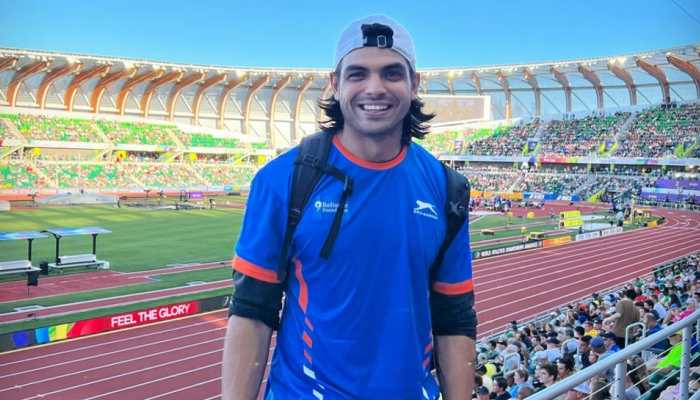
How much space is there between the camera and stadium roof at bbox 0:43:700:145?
57812mm

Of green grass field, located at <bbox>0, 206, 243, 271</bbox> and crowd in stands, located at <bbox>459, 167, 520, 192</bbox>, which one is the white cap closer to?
green grass field, located at <bbox>0, 206, 243, 271</bbox>

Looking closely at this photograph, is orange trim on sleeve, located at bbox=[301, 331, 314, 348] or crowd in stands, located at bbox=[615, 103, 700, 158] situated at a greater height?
crowd in stands, located at bbox=[615, 103, 700, 158]

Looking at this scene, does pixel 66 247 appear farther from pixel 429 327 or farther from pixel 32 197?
pixel 429 327

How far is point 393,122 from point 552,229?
35688 mm

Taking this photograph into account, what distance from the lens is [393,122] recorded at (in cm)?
192

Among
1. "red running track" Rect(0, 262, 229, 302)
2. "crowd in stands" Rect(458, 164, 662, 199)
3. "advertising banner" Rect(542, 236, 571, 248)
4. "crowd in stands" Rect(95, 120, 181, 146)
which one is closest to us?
"red running track" Rect(0, 262, 229, 302)

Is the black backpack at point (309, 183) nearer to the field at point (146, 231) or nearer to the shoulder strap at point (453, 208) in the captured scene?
the shoulder strap at point (453, 208)

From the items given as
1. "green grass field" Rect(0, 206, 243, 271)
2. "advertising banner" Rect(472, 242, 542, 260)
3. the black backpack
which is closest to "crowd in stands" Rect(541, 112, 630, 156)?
"advertising banner" Rect(472, 242, 542, 260)

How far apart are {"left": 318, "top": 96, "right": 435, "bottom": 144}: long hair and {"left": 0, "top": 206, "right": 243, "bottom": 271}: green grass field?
69.2 feet

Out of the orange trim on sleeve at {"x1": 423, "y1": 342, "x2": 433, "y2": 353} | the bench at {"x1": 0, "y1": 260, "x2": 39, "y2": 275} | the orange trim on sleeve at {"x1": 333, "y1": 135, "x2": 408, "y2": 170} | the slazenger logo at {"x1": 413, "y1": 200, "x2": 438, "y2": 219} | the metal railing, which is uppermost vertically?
the orange trim on sleeve at {"x1": 333, "y1": 135, "x2": 408, "y2": 170}

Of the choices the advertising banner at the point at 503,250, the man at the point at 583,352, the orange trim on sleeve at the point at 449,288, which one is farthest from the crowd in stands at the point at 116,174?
the orange trim on sleeve at the point at 449,288

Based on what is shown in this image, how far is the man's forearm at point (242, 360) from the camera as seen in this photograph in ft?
5.77

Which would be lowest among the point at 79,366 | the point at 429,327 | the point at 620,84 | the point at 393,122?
the point at 79,366

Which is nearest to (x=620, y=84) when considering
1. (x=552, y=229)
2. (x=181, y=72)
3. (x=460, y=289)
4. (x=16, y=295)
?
(x=552, y=229)
